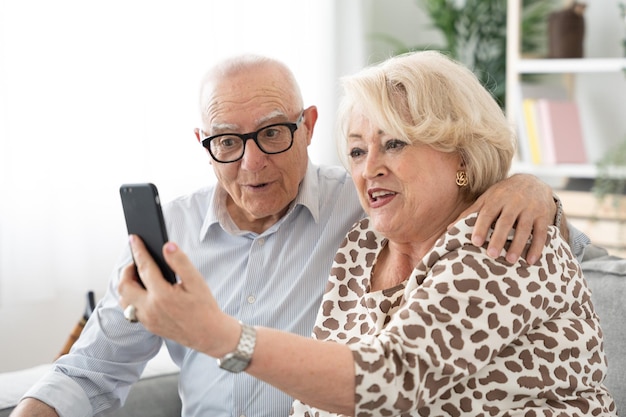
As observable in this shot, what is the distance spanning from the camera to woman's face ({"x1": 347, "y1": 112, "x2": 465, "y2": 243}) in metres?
1.44

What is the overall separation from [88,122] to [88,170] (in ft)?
0.56

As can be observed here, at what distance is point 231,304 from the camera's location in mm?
→ 1808

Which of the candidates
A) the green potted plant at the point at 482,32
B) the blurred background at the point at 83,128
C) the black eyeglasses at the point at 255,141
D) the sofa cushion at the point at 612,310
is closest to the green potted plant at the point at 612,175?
the green potted plant at the point at 482,32

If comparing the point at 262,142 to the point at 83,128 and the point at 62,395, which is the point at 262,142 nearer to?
the point at 62,395

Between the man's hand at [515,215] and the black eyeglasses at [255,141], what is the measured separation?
1.68ft

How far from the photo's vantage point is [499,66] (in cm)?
397

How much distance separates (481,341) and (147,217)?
54 centimetres

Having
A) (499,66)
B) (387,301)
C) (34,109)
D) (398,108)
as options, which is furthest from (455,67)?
(499,66)

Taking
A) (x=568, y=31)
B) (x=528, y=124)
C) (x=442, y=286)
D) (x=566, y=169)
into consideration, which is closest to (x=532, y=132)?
(x=528, y=124)

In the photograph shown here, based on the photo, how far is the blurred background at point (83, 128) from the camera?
9.18 feet

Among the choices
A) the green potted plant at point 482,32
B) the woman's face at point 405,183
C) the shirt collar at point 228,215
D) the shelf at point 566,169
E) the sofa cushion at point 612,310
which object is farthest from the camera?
the green potted plant at point 482,32

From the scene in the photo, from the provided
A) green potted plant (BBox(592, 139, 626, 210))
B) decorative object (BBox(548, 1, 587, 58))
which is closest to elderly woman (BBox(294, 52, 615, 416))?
green potted plant (BBox(592, 139, 626, 210))

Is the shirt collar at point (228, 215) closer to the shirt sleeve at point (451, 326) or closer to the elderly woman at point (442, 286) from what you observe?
the elderly woman at point (442, 286)

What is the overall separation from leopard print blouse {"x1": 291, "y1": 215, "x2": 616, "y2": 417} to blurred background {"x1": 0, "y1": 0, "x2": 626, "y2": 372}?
4.35 feet
